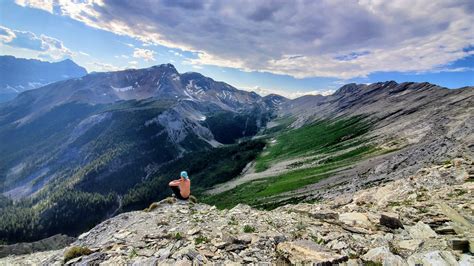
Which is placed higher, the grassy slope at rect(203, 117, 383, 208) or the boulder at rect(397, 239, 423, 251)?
the boulder at rect(397, 239, 423, 251)

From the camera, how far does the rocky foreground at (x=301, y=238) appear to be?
14.6m

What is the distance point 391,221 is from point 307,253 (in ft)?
25.4

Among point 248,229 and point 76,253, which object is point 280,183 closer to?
point 248,229

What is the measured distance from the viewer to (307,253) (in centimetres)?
1488

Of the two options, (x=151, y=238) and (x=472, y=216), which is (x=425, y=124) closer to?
(x=472, y=216)

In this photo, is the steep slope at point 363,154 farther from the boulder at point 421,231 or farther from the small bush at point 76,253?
the small bush at point 76,253

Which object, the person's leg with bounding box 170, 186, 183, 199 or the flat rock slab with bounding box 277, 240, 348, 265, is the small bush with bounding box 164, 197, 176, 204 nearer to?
the person's leg with bounding box 170, 186, 183, 199

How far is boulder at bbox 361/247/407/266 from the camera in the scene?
44.0 feet

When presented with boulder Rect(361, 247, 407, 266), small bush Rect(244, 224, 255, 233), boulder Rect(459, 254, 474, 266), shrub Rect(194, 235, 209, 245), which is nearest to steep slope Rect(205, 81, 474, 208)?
boulder Rect(459, 254, 474, 266)

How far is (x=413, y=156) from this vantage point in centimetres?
7506

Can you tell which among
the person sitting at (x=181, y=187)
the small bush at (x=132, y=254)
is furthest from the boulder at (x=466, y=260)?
the person sitting at (x=181, y=187)

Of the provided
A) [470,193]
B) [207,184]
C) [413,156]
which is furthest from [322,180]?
[207,184]

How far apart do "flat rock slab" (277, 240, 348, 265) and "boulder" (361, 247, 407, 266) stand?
105cm

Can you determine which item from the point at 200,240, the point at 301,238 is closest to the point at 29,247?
the point at 200,240
